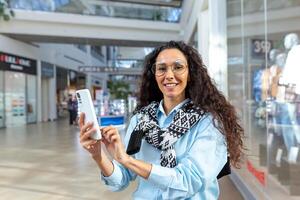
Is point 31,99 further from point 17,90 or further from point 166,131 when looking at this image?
point 166,131

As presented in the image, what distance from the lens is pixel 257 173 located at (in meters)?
4.43

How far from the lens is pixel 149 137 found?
1.18 m

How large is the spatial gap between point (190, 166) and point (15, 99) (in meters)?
17.3

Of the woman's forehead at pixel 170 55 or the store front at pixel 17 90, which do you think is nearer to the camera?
the woman's forehead at pixel 170 55

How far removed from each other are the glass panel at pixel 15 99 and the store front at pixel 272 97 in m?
13.2

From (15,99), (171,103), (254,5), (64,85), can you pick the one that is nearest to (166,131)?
(171,103)

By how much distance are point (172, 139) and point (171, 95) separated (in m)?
0.16

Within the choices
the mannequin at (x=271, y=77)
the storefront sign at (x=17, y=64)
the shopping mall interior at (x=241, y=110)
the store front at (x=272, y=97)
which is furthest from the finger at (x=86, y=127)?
the storefront sign at (x=17, y=64)

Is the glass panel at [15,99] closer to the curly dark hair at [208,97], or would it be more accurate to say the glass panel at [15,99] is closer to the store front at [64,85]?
the store front at [64,85]

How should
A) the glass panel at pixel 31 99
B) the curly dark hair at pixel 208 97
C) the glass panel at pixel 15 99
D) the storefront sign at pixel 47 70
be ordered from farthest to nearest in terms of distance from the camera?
the storefront sign at pixel 47 70 → the glass panel at pixel 31 99 → the glass panel at pixel 15 99 → the curly dark hair at pixel 208 97

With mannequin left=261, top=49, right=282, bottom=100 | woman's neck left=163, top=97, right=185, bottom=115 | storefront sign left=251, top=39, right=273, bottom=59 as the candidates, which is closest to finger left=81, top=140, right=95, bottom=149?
woman's neck left=163, top=97, right=185, bottom=115

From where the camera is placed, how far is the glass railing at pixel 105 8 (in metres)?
15.4

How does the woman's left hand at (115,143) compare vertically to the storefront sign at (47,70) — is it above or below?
below

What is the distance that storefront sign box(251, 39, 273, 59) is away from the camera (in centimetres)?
430
